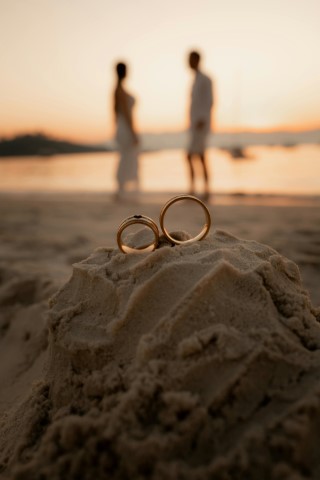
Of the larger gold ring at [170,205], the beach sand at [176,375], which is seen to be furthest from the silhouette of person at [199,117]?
the beach sand at [176,375]

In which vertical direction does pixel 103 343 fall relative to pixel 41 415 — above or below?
above

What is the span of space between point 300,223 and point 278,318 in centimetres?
330

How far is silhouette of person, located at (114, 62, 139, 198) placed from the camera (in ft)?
19.9

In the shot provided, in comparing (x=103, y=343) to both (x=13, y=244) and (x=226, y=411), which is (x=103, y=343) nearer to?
(x=226, y=411)

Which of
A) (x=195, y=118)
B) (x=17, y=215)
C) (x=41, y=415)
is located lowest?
(x=17, y=215)

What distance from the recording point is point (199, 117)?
615 centimetres

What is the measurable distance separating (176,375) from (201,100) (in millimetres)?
5813

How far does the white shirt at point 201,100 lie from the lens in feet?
19.5

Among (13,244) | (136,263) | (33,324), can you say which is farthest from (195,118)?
(136,263)

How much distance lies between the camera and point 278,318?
1.01 m

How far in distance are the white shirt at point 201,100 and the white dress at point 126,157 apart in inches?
46.4

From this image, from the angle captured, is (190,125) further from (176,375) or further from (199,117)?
(176,375)

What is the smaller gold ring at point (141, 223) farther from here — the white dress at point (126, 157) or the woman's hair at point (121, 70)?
the white dress at point (126, 157)

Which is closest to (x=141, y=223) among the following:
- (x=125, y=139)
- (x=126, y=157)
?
(x=125, y=139)
